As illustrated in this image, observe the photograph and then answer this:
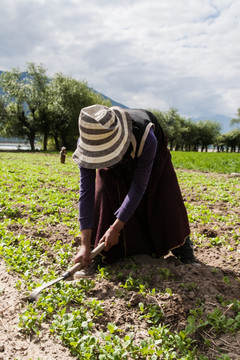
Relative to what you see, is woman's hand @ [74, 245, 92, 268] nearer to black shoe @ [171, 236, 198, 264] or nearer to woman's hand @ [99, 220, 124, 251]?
woman's hand @ [99, 220, 124, 251]

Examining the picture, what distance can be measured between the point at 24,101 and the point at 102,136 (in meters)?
38.3

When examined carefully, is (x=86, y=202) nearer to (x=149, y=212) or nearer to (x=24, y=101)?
(x=149, y=212)

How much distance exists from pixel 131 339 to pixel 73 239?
200 cm

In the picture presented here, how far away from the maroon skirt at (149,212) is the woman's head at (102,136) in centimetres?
66

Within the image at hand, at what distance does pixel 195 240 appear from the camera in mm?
4148

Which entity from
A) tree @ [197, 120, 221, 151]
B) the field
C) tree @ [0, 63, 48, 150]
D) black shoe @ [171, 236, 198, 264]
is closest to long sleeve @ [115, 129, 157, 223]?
the field

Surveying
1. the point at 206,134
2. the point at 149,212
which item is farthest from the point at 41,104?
the point at 206,134

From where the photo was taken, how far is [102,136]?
2.12m

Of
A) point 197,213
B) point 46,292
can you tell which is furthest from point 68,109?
point 46,292

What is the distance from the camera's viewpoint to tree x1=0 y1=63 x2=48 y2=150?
1452 inches

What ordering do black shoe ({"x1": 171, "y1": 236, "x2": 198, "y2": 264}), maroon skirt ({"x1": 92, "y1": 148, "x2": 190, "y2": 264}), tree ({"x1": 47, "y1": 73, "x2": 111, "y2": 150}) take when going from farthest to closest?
tree ({"x1": 47, "y1": 73, "x2": 111, "y2": 150}) → black shoe ({"x1": 171, "y1": 236, "x2": 198, "y2": 264}) → maroon skirt ({"x1": 92, "y1": 148, "x2": 190, "y2": 264})

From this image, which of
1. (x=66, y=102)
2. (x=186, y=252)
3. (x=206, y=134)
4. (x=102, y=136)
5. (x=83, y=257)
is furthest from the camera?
(x=206, y=134)

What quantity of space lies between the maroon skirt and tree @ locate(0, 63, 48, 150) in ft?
118

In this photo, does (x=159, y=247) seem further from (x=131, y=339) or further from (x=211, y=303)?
(x=131, y=339)
